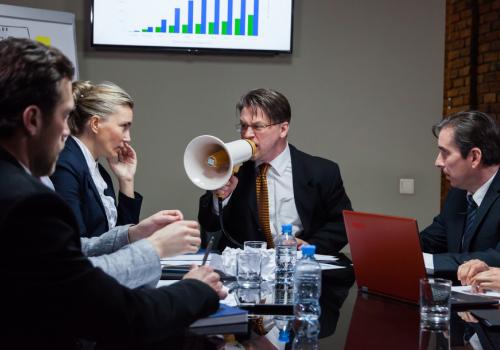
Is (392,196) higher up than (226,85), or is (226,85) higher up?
(226,85)

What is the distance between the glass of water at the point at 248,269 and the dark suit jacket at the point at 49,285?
75 cm

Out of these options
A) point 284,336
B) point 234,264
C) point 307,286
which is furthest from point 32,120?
point 234,264

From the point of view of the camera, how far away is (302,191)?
2.82 metres

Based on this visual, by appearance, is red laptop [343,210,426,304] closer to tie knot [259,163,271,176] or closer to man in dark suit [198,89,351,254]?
man in dark suit [198,89,351,254]

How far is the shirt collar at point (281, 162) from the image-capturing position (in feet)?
9.46

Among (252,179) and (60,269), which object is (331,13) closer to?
(252,179)

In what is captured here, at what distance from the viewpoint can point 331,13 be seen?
3.75 metres

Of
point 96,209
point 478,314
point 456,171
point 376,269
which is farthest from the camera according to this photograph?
point 456,171

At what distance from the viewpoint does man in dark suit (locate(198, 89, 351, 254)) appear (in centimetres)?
278

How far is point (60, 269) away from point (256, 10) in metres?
2.79

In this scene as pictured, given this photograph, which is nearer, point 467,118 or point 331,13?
point 467,118

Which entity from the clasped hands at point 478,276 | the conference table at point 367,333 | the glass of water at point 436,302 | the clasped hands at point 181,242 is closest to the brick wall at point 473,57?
the clasped hands at point 478,276

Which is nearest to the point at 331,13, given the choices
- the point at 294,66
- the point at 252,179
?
the point at 294,66

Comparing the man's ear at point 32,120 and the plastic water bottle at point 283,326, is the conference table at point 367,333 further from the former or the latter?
the man's ear at point 32,120
